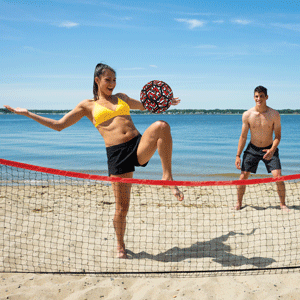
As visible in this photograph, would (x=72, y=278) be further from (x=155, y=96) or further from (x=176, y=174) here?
(x=176, y=174)

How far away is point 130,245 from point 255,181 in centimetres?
234

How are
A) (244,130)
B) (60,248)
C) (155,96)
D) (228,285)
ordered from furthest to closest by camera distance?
1. (244,130)
2. (60,248)
3. (155,96)
4. (228,285)

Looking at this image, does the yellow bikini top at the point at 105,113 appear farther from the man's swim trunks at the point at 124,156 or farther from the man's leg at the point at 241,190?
the man's leg at the point at 241,190

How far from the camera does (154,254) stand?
4602 millimetres

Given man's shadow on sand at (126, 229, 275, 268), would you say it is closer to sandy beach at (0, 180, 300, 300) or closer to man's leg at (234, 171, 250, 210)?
sandy beach at (0, 180, 300, 300)

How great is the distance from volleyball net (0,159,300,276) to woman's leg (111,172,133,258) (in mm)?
194

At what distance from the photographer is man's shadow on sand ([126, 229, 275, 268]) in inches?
167

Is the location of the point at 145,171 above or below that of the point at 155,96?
below

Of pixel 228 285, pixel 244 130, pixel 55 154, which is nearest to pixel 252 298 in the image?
pixel 228 285

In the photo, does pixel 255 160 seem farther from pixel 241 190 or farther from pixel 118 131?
pixel 118 131

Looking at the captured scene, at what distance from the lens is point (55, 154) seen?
18438 millimetres

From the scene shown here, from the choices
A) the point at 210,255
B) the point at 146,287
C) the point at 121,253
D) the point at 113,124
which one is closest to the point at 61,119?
the point at 113,124

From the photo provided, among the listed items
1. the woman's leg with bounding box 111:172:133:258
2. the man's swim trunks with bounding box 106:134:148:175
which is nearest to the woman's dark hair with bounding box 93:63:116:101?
the man's swim trunks with bounding box 106:134:148:175

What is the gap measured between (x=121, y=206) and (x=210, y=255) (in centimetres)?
151
